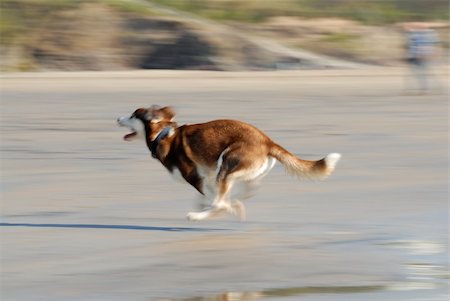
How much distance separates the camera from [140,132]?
10180 millimetres

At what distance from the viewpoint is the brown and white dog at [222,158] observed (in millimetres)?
9633

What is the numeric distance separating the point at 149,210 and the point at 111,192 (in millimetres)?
1060

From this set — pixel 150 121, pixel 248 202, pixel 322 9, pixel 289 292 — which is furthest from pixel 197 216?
pixel 322 9

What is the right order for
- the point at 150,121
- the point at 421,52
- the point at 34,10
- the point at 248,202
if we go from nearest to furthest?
the point at 150,121, the point at 248,202, the point at 421,52, the point at 34,10

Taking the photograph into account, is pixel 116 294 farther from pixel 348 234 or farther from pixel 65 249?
pixel 348 234

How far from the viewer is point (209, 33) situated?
37562 millimetres

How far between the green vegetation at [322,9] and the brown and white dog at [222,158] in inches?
1206

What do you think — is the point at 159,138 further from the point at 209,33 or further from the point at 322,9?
the point at 322,9

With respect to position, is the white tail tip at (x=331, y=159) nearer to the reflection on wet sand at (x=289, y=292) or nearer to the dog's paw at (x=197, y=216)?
the dog's paw at (x=197, y=216)

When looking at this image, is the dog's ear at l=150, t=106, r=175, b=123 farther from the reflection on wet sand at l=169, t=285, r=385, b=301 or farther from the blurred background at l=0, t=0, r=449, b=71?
the blurred background at l=0, t=0, r=449, b=71

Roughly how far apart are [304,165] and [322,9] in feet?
105

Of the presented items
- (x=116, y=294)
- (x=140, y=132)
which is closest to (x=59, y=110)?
(x=140, y=132)

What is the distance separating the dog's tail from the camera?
9703 millimetres

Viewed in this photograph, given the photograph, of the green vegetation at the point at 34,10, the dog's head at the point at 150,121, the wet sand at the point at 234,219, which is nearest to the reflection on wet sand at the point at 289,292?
the wet sand at the point at 234,219
